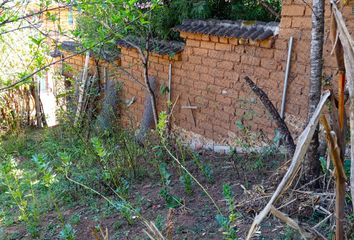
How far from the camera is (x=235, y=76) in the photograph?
539cm

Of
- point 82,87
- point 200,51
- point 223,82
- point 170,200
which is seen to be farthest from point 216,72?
point 82,87

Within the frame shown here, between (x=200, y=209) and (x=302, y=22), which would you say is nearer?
(x=200, y=209)

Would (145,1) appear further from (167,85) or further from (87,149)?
(87,149)

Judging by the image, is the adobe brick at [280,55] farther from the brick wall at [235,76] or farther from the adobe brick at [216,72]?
the adobe brick at [216,72]

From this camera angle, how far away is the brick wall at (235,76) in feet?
14.9

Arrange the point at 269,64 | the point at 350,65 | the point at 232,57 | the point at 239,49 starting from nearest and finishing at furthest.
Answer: the point at 350,65
the point at 269,64
the point at 239,49
the point at 232,57

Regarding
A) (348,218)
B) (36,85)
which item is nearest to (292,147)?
(348,218)

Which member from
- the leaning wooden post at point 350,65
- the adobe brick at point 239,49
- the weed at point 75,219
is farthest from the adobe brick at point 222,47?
the leaning wooden post at point 350,65

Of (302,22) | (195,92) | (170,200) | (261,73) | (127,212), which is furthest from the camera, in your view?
(195,92)

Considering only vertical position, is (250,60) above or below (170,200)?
above

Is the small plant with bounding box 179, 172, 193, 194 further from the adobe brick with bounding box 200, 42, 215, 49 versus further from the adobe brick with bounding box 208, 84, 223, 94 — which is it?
the adobe brick with bounding box 200, 42, 215, 49

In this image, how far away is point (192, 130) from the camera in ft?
20.5

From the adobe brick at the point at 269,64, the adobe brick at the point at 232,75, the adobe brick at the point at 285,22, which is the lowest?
the adobe brick at the point at 232,75

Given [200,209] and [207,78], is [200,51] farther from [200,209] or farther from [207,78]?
[200,209]
